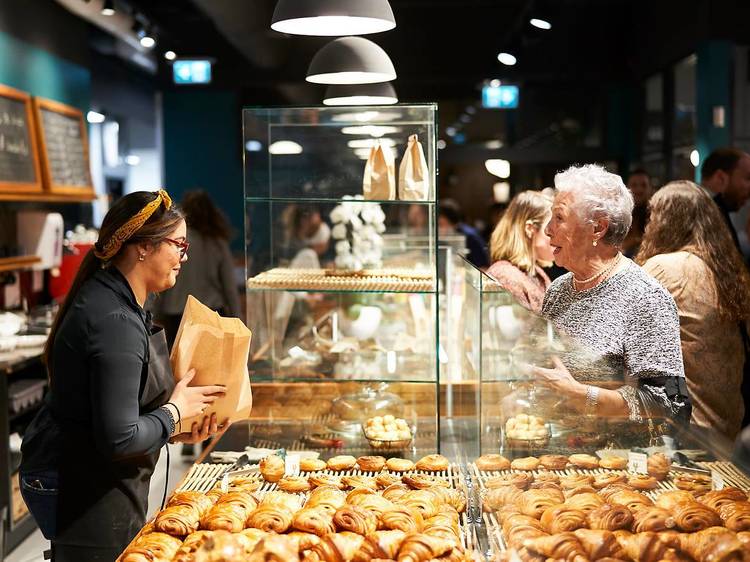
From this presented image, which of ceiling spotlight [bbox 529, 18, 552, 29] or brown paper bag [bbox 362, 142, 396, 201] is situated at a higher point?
ceiling spotlight [bbox 529, 18, 552, 29]

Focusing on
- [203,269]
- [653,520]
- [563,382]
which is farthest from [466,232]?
[653,520]

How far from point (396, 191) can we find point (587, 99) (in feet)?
29.8

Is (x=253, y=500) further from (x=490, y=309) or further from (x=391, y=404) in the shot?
(x=391, y=404)

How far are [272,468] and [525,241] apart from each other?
5.07 feet

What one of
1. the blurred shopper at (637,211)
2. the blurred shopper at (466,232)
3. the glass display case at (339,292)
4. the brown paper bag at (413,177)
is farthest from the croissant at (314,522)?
the blurred shopper at (466,232)

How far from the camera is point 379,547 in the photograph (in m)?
1.90

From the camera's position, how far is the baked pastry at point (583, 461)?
78.3 inches

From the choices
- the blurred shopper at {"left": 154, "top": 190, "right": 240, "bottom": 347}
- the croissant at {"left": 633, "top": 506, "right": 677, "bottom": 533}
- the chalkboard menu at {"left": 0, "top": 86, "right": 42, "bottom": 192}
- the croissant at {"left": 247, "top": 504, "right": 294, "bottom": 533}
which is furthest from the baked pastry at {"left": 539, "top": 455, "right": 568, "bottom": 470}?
the chalkboard menu at {"left": 0, "top": 86, "right": 42, "bottom": 192}

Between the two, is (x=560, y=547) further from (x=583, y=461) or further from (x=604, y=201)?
(x=604, y=201)

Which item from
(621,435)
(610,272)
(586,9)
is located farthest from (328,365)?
(586,9)

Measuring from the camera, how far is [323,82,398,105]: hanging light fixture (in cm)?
440

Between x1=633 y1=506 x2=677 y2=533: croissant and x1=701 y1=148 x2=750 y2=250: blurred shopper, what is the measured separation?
132 inches

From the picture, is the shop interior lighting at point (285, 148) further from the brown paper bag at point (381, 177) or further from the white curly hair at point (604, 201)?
the white curly hair at point (604, 201)

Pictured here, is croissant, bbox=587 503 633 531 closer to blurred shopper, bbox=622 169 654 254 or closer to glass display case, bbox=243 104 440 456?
glass display case, bbox=243 104 440 456
